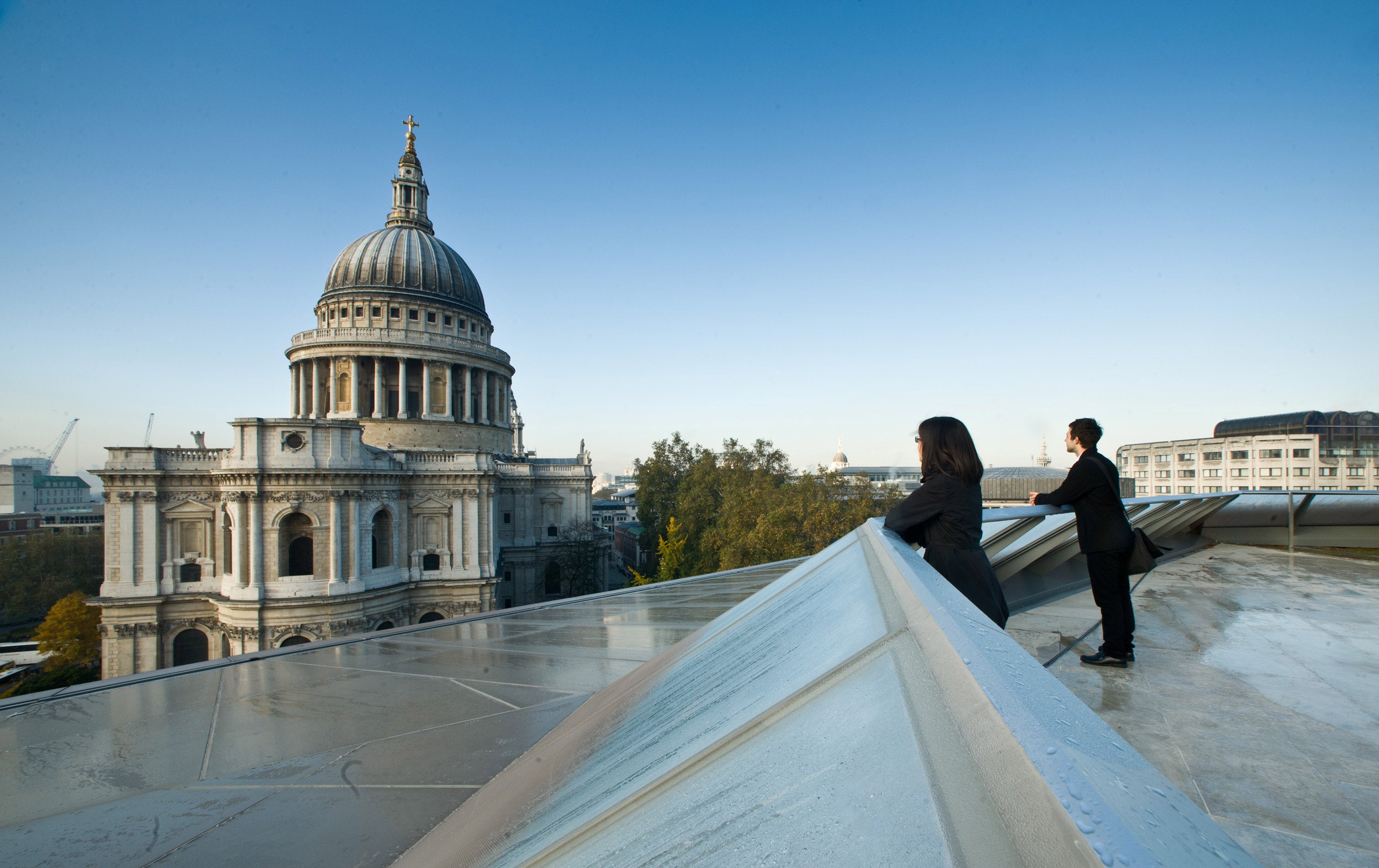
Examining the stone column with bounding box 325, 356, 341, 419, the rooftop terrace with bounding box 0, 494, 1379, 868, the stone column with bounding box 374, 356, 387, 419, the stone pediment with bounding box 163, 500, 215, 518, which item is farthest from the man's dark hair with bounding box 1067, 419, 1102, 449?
the stone column with bounding box 325, 356, 341, 419

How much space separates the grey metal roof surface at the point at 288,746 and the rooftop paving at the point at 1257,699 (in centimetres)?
237

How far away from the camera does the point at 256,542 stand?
2225cm

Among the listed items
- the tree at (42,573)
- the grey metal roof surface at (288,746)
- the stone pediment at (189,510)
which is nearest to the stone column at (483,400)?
the stone pediment at (189,510)

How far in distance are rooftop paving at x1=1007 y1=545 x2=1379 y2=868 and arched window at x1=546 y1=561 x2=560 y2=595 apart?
33403 mm

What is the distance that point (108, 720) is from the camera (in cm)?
310

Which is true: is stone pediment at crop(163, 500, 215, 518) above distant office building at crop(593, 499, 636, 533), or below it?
above

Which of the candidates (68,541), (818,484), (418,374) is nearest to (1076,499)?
(818,484)

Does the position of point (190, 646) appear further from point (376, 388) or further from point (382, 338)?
point (382, 338)

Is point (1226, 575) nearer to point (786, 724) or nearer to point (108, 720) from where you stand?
point (786, 724)

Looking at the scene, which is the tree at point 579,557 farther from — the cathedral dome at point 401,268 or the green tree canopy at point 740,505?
the cathedral dome at point 401,268

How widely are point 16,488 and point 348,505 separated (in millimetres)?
97227

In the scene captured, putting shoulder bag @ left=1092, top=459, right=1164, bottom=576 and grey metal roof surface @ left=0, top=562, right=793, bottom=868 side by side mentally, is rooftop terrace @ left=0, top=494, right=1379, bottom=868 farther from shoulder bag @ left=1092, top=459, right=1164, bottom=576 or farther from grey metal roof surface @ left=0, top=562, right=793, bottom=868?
shoulder bag @ left=1092, top=459, right=1164, bottom=576

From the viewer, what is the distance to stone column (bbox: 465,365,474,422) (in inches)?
1403

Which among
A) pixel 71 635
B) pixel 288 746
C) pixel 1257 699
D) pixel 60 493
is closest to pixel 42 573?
pixel 71 635
